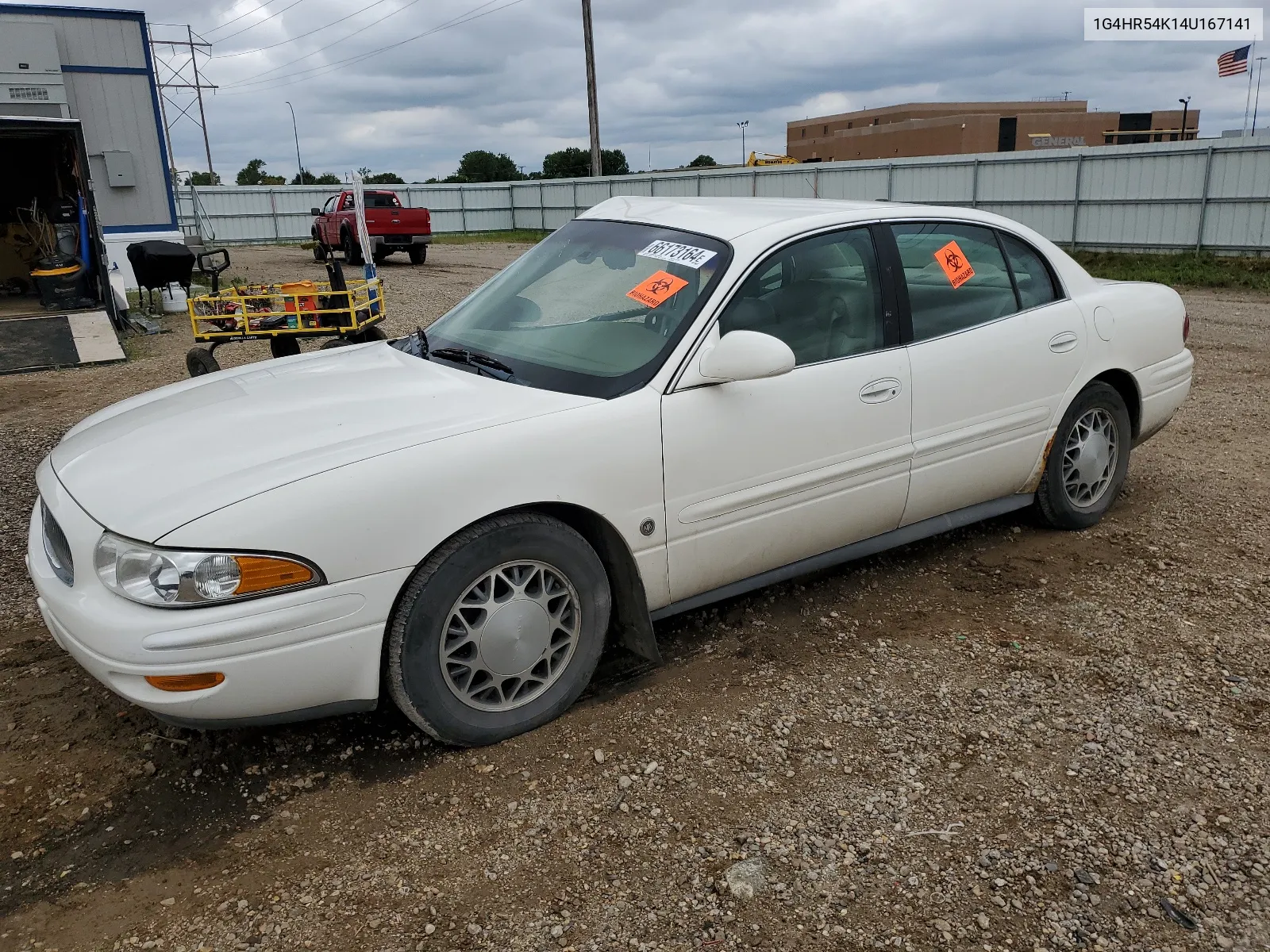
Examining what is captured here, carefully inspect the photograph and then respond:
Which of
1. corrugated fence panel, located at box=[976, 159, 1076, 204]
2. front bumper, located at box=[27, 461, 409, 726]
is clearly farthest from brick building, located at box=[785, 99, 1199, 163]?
front bumper, located at box=[27, 461, 409, 726]

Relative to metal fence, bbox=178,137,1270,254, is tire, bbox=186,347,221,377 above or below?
below

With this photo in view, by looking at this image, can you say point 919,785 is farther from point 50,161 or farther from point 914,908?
point 50,161

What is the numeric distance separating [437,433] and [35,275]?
1214 cm

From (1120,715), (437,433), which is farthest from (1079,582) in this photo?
(437,433)

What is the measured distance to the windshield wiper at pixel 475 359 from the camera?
10.7ft

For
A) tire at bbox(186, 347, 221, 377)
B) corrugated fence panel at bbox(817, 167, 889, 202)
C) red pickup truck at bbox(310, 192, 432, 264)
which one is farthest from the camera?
red pickup truck at bbox(310, 192, 432, 264)

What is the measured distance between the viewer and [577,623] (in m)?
3.04

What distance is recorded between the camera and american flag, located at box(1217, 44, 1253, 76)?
2133 cm

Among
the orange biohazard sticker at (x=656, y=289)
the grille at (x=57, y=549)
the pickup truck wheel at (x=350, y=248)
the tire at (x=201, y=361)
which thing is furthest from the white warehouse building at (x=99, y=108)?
the orange biohazard sticker at (x=656, y=289)

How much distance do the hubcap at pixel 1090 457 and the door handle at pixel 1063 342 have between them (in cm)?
38

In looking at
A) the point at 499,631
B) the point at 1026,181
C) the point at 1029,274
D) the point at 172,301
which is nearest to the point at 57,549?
the point at 499,631

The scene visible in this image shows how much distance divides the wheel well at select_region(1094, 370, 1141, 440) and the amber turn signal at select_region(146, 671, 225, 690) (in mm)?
3842

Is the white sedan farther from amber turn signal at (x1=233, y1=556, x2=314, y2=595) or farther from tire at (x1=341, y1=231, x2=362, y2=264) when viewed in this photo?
tire at (x1=341, y1=231, x2=362, y2=264)

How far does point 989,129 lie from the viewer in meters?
43.0
